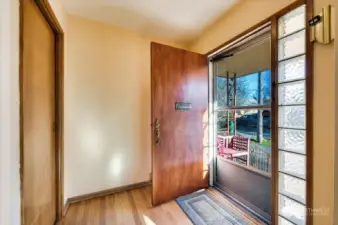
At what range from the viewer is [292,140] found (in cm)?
139

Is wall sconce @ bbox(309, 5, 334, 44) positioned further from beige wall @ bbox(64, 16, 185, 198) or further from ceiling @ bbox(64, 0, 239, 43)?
beige wall @ bbox(64, 16, 185, 198)

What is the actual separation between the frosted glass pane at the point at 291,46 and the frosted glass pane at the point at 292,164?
824mm

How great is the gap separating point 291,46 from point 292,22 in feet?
0.64

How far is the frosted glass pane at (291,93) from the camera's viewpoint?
1333 mm

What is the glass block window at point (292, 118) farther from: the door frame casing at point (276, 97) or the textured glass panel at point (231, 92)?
the textured glass panel at point (231, 92)

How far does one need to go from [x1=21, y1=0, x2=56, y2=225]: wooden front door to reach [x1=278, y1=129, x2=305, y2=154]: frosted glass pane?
1.86 metres

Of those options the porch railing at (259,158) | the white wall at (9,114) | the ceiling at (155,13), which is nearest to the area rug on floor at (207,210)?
the porch railing at (259,158)

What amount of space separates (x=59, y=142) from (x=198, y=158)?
66.8 inches

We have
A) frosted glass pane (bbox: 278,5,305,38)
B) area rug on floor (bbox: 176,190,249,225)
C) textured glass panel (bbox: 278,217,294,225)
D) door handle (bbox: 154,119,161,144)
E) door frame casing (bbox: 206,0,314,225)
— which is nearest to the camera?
door frame casing (bbox: 206,0,314,225)

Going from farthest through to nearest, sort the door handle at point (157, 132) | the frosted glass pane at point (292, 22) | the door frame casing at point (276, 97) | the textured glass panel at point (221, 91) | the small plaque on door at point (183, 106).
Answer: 1. the textured glass panel at point (221, 91)
2. the small plaque on door at point (183, 106)
3. the door handle at point (157, 132)
4. the frosted glass pane at point (292, 22)
5. the door frame casing at point (276, 97)

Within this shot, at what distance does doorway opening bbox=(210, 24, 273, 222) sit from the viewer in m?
1.81

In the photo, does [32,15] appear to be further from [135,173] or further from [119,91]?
[135,173]

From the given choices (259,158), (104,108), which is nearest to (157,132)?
(104,108)

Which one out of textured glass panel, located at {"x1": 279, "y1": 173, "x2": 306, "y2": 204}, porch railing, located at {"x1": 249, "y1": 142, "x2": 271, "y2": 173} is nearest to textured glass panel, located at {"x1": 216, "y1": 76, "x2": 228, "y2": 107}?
porch railing, located at {"x1": 249, "y1": 142, "x2": 271, "y2": 173}
